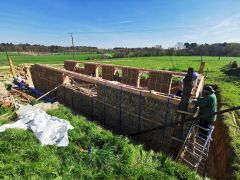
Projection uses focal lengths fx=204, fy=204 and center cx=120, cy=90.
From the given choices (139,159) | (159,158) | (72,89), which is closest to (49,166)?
(139,159)

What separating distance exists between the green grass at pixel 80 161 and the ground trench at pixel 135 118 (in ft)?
4.91

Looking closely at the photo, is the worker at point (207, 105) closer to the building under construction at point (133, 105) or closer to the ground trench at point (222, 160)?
the building under construction at point (133, 105)

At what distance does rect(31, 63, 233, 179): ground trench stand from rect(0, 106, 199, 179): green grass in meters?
1.50

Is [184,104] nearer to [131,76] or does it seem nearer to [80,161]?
[80,161]

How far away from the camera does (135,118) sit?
812 centimetres

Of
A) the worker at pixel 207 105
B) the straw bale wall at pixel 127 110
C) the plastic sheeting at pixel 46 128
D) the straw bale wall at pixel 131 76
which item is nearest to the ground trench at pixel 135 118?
the straw bale wall at pixel 127 110

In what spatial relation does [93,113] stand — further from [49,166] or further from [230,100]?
[230,100]

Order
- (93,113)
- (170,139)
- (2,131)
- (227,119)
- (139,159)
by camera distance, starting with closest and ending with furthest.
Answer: (139,159)
(2,131)
(170,139)
(227,119)
(93,113)

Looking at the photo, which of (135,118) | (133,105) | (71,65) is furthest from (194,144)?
(71,65)

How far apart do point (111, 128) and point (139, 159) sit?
11.9 feet

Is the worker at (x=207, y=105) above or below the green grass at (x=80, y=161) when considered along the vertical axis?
above

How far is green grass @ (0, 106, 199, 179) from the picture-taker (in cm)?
464

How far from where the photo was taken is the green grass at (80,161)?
4637 mm

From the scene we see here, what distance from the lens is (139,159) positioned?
567cm
